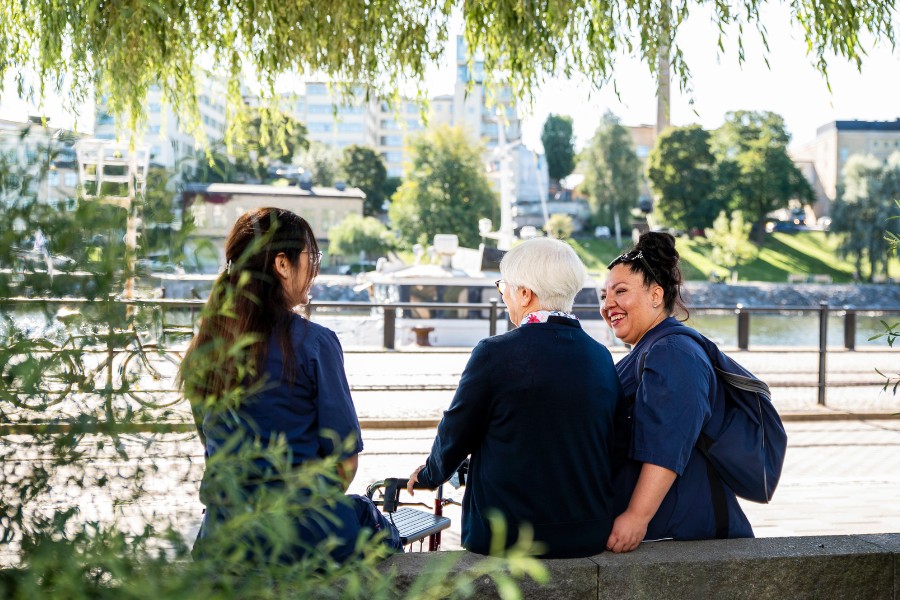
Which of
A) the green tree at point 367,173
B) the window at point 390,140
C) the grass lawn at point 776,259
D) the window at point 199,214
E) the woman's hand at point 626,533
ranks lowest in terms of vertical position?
the grass lawn at point 776,259

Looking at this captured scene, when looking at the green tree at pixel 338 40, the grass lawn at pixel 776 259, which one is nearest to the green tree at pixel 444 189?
the grass lawn at pixel 776 259

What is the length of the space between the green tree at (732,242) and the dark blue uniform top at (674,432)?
7286cm

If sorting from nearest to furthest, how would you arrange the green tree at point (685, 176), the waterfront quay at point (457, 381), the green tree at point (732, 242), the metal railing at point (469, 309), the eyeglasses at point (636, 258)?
the metal railing at point (469, 309) → the eyeglasses at point (636, 258) → the waterfront quay at point (457, 381) → the green tree at point (732, 242) → the green tree at point (685, 176)

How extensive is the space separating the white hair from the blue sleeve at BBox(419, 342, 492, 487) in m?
0.23

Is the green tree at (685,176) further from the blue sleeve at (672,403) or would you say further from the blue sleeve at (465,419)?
the blue sleeve at (465,419)

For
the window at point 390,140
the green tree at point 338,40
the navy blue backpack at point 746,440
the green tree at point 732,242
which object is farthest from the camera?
the window at point 390,140

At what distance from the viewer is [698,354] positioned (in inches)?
112

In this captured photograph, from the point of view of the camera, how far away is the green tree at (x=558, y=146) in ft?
348

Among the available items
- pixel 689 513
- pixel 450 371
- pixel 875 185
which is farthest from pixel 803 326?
pixel 689 513

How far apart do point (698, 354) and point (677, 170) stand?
79390mm

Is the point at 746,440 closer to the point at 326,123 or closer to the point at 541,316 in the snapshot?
the point at 541,316

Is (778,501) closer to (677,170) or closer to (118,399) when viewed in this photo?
(118,399)

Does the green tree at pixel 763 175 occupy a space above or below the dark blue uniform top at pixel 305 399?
above

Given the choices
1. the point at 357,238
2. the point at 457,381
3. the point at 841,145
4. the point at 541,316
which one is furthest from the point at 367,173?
the point at 541,316
